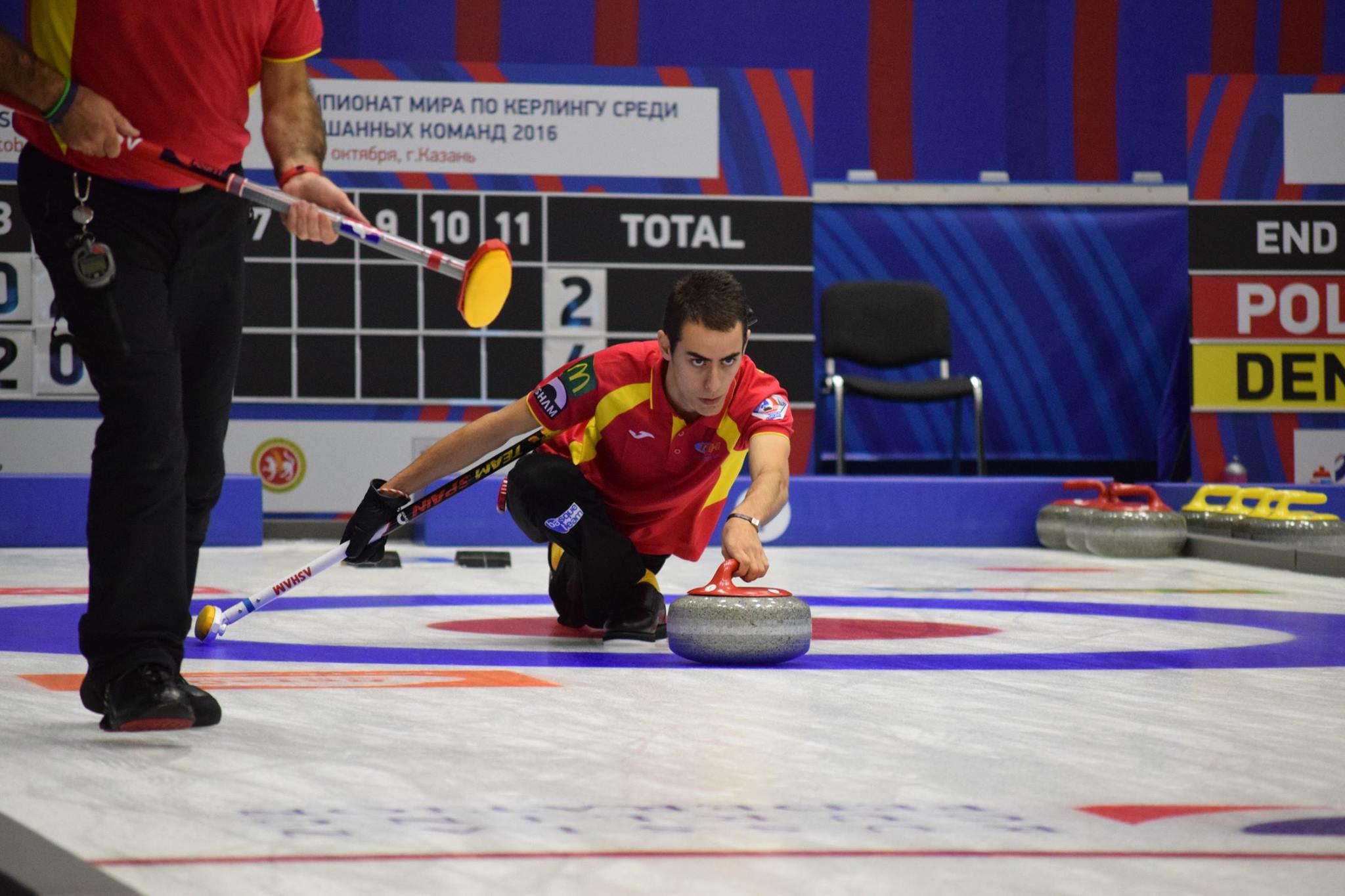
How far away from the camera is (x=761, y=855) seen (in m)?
1.32

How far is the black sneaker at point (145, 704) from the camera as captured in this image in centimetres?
189

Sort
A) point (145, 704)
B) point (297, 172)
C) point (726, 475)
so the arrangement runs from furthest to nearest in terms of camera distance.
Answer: point (726, 475)
point (297, 172)
point (145, 704)

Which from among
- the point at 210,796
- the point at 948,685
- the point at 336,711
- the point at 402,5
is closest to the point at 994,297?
the point at 402,5

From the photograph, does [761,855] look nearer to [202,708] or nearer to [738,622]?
[202,708]

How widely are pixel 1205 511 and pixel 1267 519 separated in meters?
0.45

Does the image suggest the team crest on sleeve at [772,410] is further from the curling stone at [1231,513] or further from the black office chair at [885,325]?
the black office chair at [885,325]

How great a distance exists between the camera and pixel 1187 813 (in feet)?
4.87

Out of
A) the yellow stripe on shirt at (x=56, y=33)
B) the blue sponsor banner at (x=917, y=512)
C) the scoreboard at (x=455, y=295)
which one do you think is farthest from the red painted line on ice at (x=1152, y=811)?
the scoreboard at (x=455, y=295)

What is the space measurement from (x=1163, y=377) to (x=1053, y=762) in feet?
20.7

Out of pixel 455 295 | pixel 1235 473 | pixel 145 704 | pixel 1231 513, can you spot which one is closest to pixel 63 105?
pixel 145 704

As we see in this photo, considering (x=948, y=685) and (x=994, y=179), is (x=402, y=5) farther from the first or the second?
(x=948, y=685)

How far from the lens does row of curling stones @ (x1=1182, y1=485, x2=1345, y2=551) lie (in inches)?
197

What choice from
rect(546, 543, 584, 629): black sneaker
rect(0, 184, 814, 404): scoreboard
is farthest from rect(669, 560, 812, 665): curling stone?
rect(0, 184, 814, 404): scoreboard

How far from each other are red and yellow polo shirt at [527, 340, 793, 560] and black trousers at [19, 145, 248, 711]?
869mm
